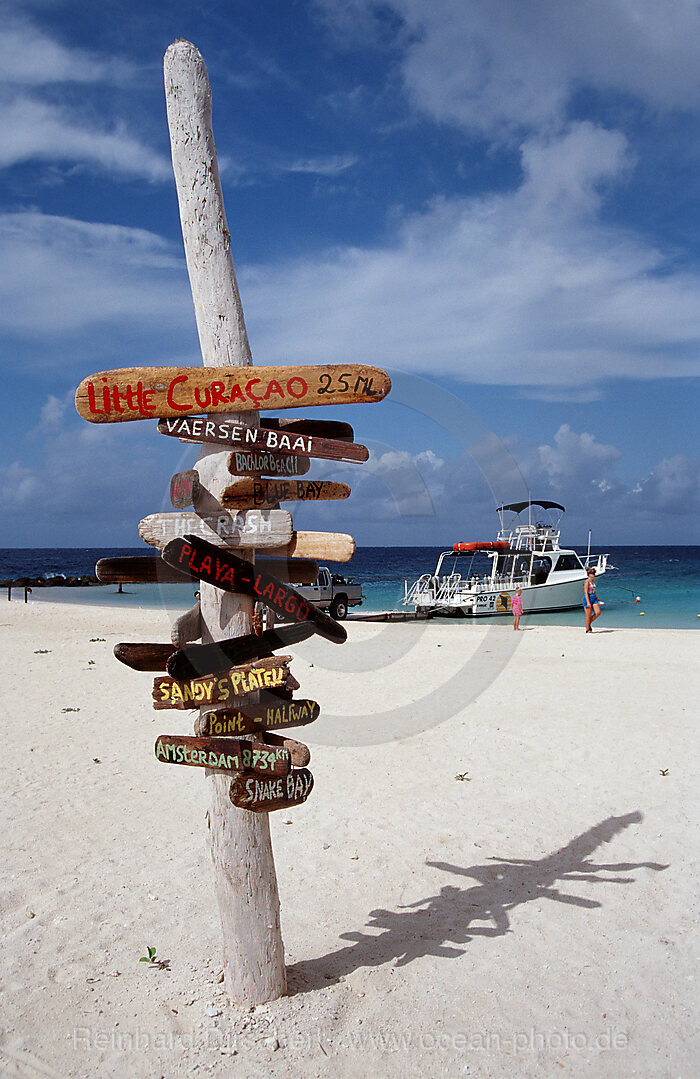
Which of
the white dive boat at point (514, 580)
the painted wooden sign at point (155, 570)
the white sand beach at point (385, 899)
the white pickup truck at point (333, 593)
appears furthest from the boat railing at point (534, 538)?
the painted wooden sign at point (155, 570)

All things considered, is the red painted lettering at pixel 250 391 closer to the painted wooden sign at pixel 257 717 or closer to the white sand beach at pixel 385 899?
the painted wooden sign at pixel 257 717

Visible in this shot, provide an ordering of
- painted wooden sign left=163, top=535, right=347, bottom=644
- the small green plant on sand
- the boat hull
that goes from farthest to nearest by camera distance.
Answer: the boat hull, the small green plant on sand, painted wooden sign left=163, top=535, right=347, bottom=644

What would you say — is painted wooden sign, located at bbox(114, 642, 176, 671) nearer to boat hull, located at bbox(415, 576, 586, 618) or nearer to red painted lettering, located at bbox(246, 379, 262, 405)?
red painted lettering, located at bbox(246, 379, 262, 405)

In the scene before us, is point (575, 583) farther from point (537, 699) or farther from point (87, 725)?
point (87, 725)

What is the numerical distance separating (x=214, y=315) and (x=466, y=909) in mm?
4439

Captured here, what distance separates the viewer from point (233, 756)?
3.71 metres

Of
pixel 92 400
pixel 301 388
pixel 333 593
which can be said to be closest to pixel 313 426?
pixel 301 388

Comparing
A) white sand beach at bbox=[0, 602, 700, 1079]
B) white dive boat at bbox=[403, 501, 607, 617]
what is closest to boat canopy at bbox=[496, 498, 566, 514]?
white dive boat at bbox=[403, 501, 607, 617]

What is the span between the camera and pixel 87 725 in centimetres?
989

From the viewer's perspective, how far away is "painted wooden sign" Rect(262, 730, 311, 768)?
3.76 m

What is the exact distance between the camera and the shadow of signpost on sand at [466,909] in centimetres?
457

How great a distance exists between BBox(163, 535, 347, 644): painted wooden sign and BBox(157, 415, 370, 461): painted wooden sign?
52cm

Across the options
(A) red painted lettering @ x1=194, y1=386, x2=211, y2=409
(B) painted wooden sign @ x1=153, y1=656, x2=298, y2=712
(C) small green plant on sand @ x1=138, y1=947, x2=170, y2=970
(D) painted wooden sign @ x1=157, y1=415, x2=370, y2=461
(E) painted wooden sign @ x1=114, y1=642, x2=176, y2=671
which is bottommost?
(C) small green plant on sand @ x1=138, y1=947, x2=170, y2=970

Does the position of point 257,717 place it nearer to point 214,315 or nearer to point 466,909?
point 214,315
